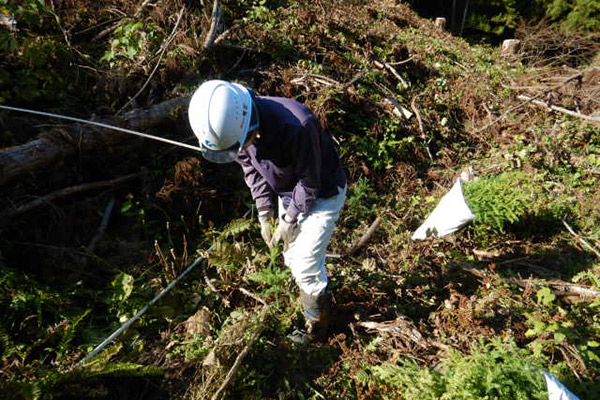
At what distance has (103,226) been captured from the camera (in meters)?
3.52

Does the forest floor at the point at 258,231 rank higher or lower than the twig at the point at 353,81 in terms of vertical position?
lower

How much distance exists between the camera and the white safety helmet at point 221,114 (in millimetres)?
1888

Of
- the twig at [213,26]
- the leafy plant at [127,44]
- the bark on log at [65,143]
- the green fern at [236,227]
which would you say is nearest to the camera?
the bark on log at [65,143]

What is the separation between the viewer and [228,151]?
6.71 feet

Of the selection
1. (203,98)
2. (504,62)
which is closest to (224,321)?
(203,98)

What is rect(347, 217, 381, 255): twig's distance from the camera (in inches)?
144

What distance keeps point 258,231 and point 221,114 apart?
2.15m

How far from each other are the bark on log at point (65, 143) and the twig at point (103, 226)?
64 cm

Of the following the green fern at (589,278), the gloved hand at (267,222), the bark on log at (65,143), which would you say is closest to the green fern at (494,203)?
the green fern at (589,278)

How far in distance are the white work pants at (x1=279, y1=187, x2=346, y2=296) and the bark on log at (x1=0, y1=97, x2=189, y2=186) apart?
2549mm

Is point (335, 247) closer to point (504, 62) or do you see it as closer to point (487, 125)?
point (487, 125)

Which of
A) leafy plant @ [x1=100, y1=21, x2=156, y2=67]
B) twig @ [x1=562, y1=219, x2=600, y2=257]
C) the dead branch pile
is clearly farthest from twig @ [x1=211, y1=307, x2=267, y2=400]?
leafy plant @ [x1=100, y1=21, x2=156, y2=67]

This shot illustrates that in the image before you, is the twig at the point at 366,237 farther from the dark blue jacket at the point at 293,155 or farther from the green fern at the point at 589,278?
the green fern at the point at 589,278

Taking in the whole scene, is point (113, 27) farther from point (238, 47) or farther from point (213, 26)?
point (238, 47)
